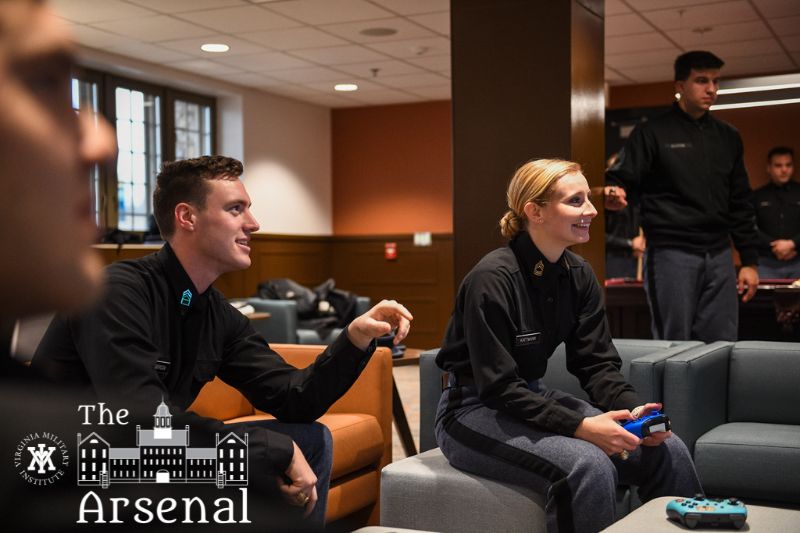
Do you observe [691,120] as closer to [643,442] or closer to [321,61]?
[643,442]

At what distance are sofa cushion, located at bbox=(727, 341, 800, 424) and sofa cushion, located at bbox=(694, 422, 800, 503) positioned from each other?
0.28 metres

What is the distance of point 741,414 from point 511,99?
183 centimetres

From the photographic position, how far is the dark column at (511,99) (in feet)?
14.3

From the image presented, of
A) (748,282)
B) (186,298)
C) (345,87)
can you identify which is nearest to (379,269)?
(345,87)

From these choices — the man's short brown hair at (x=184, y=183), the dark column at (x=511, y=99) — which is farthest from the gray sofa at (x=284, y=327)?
the man's short brown hair at (x=184, y=183)

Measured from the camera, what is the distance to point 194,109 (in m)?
9.51

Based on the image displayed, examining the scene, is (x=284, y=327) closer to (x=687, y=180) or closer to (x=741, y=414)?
(x=687, y=180)

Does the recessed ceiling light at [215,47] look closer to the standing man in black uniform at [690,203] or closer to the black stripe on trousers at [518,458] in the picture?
the standing man in black uniform at [690,203]

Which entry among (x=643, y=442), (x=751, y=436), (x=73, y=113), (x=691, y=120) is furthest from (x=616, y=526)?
(x=691, y=120)

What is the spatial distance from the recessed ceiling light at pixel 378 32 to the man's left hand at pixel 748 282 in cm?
389

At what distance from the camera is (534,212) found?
271 centimetres

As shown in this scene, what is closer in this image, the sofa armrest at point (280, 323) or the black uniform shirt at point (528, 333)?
the black uniform shirt at point (528, 333)

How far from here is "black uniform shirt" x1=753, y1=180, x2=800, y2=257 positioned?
720 cm

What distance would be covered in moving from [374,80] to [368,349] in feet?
25.3
